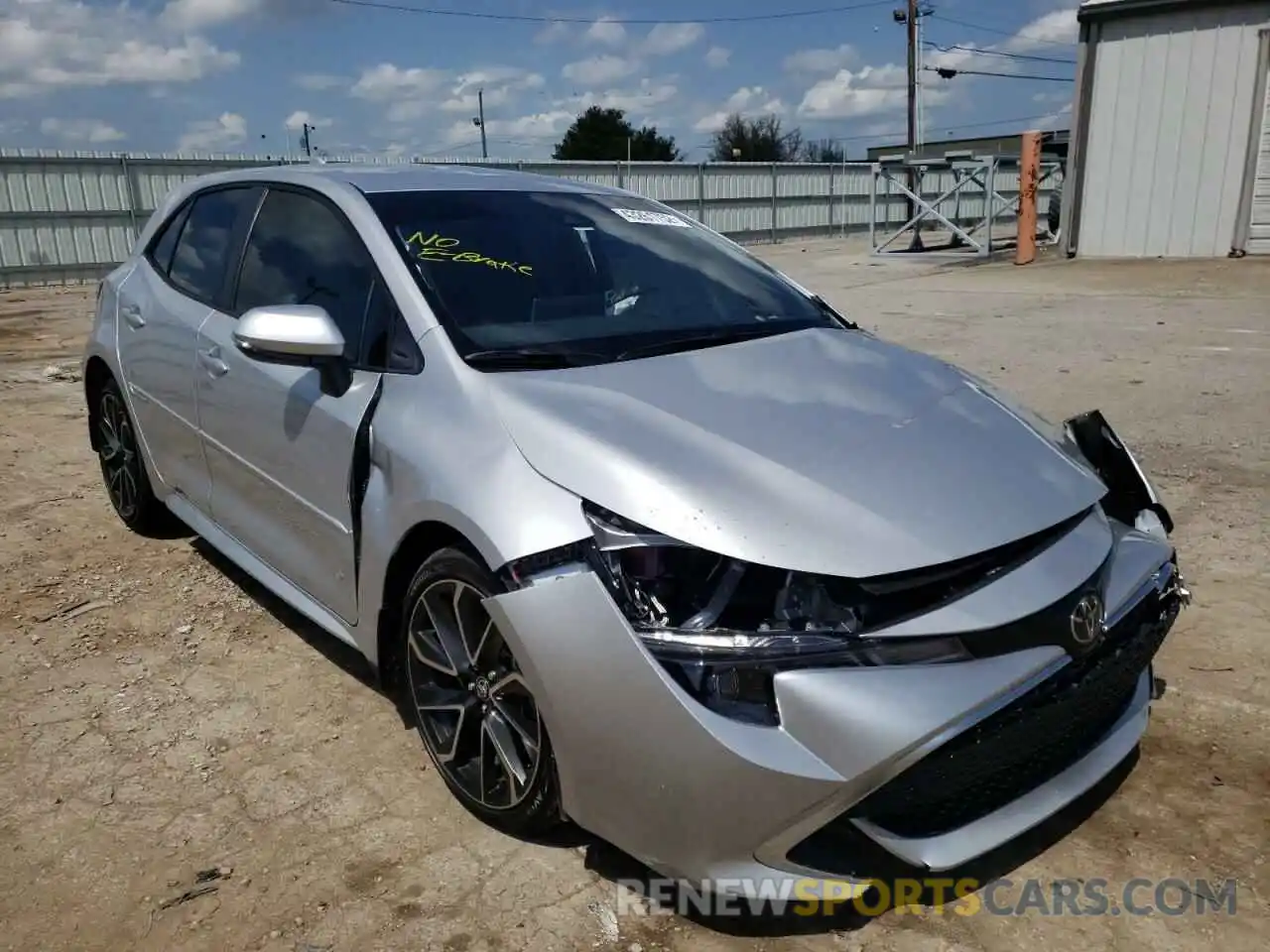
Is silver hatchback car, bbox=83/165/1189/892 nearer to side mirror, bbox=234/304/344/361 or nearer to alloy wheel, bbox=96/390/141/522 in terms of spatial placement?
side mirror, bbox=234/304/344/361

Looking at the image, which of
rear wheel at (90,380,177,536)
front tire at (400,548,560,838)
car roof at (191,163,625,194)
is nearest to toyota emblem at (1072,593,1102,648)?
front tire at (400,548,560,838)

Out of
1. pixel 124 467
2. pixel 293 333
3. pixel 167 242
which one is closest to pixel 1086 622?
pixel 293 333

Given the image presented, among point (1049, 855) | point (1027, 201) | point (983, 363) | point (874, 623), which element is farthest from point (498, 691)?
point (1027, 201)

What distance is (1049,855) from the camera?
2.32 metres

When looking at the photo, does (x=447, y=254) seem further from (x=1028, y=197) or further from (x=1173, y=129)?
(x=1028, y=197)

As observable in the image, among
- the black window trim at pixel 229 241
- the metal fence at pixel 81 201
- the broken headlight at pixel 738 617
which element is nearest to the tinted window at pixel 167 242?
the black window trim at pixel 229 241

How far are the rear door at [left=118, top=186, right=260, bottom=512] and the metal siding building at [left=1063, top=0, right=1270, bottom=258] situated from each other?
592 inches

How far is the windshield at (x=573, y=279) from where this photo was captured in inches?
109

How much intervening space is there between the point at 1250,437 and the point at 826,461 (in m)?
4.54

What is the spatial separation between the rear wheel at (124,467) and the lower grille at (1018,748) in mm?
3557

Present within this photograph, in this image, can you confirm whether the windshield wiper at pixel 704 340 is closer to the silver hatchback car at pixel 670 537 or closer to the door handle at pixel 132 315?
the silver hatchback car at pixel 670 537

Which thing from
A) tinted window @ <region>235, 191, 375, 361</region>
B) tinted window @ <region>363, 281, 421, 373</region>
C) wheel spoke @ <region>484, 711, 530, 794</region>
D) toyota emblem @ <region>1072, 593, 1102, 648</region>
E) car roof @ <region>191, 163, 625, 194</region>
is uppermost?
car roof @ <region>191, 163, 625, 194</region>

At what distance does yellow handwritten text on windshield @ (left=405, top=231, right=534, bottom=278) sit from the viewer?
288cm

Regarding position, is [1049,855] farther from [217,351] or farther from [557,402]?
[217,351]
